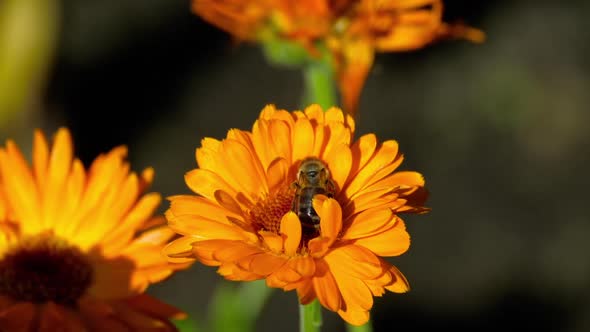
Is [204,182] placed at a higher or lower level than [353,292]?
higher

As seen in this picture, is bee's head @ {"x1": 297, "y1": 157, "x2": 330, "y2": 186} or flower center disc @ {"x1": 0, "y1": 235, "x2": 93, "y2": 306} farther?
flower center disc @ {"x1": 0, "y1": 235, "x2": 93, "y2": 306}

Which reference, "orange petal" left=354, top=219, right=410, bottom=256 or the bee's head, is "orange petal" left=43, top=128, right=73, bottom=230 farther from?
"orange petal" left=354, top=219, right=410, bottom=256

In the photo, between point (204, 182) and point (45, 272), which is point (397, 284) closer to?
Answer: point (204, 182)

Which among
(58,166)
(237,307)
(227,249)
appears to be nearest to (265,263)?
(227,249)

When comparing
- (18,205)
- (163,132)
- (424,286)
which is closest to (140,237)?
(18,205)

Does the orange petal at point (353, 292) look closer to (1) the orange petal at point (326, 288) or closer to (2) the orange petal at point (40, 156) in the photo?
(1) the orange petal at point (326, 288)

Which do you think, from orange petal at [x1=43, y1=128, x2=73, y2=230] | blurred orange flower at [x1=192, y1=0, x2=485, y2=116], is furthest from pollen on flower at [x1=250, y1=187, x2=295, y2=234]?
blurred orange flower at [x1=192, y1=0, x2=485, y2=116]
